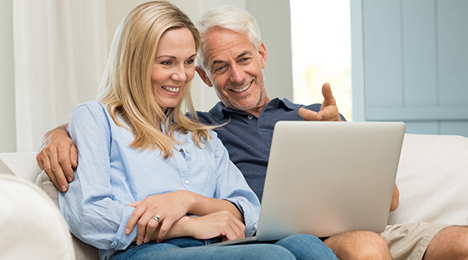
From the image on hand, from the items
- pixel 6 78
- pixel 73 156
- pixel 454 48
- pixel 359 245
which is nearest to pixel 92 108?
pixel 73 156

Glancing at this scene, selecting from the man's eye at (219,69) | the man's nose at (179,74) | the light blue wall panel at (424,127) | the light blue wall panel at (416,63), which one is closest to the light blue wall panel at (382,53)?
the light blue wall panel at (416,63)

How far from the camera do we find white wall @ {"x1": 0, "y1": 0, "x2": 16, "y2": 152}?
206 centimetres

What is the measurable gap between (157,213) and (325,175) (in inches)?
15.7

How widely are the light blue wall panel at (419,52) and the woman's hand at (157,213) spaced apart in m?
2.63

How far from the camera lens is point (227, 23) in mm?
1714

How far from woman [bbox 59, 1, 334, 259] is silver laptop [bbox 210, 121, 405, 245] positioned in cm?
7

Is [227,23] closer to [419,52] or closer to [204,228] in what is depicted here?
[204,228]

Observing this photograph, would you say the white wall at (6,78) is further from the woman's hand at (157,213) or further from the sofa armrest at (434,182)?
the sofa armrest at (434,182)

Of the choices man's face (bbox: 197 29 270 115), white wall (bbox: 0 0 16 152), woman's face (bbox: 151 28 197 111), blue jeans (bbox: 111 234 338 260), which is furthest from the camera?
white wall (bbox: 0 0 16 152)

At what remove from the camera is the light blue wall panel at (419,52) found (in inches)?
129

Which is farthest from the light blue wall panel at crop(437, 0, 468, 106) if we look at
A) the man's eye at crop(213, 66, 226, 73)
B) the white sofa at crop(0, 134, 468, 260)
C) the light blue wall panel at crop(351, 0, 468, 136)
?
the man's eye at crop(213, 66, 226, 73)

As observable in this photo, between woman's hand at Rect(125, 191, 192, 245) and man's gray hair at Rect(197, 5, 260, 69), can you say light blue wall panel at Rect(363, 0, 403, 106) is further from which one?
woman's hand at Rect(125, 191, 192, 245)

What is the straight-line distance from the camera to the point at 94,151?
1.14 metres

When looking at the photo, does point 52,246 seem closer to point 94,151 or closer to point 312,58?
point 94,151
